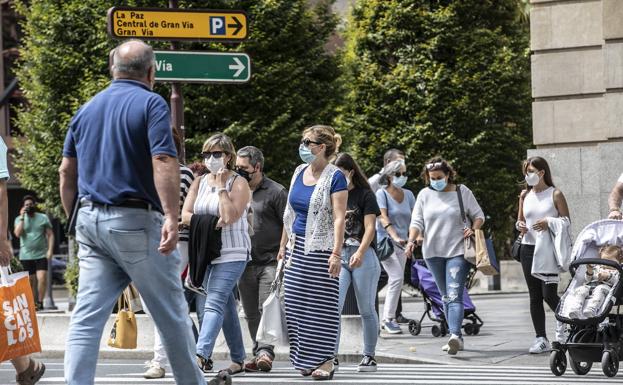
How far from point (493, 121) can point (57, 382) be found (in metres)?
26.0

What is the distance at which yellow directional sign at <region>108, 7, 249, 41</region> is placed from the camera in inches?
525

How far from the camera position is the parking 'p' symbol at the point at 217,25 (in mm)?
13656

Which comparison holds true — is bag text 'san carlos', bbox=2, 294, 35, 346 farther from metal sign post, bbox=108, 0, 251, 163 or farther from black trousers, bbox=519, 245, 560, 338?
black trousers, bbox=519, 245, 560, 338

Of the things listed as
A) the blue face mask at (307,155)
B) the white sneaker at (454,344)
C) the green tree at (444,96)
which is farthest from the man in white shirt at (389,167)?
the green tree at (444,96)

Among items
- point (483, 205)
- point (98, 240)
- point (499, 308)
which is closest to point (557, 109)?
point (499, 308)

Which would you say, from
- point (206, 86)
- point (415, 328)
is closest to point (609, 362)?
point (415, 328)

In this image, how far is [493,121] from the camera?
115 feet

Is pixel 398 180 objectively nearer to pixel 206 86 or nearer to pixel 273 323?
pixel 273 323

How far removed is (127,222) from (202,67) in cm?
725

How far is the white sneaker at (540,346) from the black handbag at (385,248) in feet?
6.28

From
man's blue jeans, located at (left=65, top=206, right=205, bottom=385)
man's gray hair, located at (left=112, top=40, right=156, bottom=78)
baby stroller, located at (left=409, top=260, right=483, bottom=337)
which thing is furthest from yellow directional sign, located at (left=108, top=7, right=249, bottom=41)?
man's blue jeans, located at (left=65, top=206, right=205, bottom=385)

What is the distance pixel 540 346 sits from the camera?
39.4 feet

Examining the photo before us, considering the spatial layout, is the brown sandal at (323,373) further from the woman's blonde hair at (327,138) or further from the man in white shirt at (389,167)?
the man in white shirt at (389,167)

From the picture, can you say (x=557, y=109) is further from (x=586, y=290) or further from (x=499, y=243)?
(x=499, y=243)
